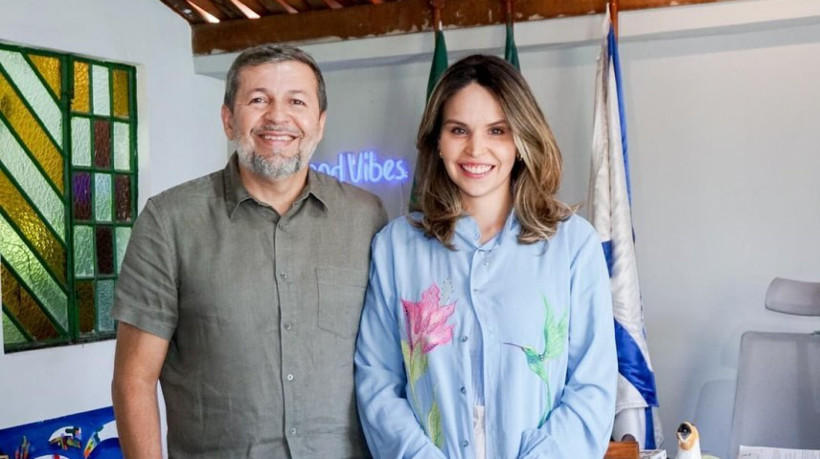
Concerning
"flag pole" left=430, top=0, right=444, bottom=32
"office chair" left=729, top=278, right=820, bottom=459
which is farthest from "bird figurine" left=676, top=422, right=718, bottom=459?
"flag pole" left=430, top=0, right=444, bottom=32

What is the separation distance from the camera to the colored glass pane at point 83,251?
482 cm

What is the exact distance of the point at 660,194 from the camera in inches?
185

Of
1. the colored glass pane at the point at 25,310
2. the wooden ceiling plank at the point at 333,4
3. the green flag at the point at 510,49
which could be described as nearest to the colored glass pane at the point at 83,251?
the colored glass pane at the point at 25,310

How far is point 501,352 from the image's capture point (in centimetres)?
199

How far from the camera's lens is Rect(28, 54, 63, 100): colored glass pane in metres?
4.66

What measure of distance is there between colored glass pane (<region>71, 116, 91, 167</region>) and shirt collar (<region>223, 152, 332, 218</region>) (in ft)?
9.34

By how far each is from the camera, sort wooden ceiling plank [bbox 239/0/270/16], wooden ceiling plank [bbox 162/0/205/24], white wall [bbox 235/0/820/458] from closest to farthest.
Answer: white wall [bbox 235/0/820/458]
wooden ceiling plank [bbox 239/0/270/16]
wooden ceiling plank [bbox 162/0/205/24]

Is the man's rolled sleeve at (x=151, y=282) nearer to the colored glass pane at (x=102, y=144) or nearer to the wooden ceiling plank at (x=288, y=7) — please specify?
the colored glass pane at (x=102, y=144)

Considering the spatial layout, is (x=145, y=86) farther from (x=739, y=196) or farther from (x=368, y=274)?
(x=368, y=274)

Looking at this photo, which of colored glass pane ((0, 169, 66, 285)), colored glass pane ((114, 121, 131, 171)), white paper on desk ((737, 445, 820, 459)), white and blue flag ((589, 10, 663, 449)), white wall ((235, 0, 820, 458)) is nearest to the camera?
white paper on desk ((737, 445, 820, 459))

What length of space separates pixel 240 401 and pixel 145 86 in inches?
135

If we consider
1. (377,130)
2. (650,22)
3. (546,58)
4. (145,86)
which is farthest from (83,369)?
(650,22)

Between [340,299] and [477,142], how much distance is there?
418 millimetres

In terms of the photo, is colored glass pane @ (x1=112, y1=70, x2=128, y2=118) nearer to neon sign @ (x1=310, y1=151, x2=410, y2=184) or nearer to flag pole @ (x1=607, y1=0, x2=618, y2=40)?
neon sign @ (x1=310, y1=151, x2=410, y2=184)
